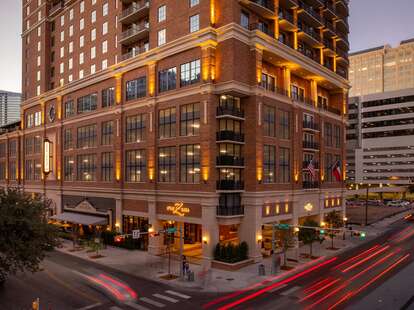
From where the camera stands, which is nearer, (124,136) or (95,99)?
(124,136)

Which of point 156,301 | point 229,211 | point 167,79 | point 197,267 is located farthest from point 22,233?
point 167,79

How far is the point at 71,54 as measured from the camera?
6106cm

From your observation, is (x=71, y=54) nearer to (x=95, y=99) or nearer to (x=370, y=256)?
(x=95, y=99)

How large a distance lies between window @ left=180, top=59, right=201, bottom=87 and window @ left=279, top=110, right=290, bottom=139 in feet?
39.0

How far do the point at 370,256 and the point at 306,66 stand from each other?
83.0ft

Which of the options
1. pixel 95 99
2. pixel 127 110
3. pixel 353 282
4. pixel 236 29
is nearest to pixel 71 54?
pixel 95 99

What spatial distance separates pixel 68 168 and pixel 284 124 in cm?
3701

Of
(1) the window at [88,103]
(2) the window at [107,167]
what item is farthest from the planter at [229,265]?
(1) the window at [88,103]

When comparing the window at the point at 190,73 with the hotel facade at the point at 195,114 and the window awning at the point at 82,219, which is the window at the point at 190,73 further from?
the window awning at the point at 82,219

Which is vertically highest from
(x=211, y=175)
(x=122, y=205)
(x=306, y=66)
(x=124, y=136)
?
(x=306, y=66)

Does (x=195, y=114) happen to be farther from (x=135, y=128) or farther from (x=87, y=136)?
(x=87, y=136)

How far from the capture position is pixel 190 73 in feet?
133

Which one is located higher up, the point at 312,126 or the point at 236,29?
the point at 236,29

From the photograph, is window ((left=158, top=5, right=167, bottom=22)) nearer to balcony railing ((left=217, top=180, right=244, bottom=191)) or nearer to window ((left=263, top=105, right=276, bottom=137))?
window ((left=263, top=105, right=276, bottom=137))
